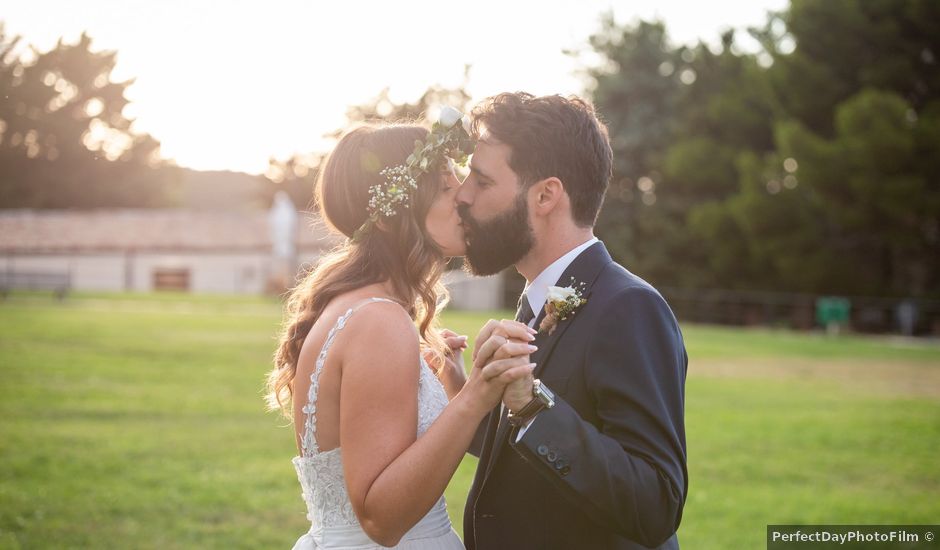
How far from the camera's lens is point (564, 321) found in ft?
9.78

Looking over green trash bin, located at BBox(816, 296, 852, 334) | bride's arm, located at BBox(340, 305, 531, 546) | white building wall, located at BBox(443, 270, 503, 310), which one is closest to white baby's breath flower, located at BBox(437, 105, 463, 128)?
bride's arm, located at BBox(340, 305, 531, 546)

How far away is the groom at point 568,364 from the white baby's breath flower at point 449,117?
79 mm

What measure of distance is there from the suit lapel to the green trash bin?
34.5 m

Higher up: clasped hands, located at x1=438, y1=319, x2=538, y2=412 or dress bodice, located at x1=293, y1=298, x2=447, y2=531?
clasped hands, located at x1=438, y1=319, x2=538, y2=412

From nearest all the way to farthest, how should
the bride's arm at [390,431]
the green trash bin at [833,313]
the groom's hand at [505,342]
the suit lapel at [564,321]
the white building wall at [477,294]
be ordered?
the groom's hand at [505,342]
the bride's arm at [390,431]
the suit lapel at [564,321]
the green trash bin at [833,313]
the white building wall at [477,294]

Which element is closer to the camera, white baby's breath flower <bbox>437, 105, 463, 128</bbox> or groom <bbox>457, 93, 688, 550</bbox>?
groom <bbox>457, 93, 688, 550</bbox>

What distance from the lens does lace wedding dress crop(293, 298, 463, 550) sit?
128 inches

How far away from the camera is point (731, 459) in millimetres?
11195

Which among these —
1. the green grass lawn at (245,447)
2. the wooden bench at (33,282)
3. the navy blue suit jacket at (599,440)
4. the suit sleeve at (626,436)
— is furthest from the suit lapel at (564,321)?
the wooden bench at (33,282)

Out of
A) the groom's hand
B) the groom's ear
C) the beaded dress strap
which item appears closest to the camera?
the groom's hand

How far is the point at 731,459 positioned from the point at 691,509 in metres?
2.70

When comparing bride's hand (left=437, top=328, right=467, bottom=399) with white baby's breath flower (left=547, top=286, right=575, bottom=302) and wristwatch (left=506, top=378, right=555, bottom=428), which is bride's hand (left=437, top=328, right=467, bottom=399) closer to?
white baby's breath flower (left=547, top=286, right=575, bottom=302)

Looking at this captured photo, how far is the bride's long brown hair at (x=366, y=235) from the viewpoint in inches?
134

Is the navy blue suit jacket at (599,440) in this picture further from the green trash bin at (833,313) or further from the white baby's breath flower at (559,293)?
the green trash bin at (833,313)
